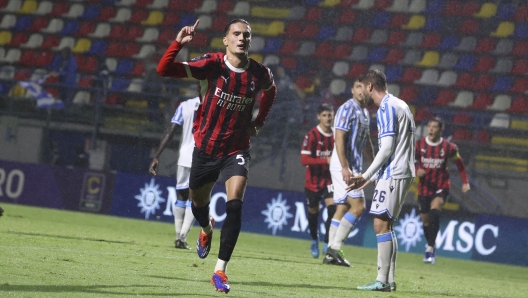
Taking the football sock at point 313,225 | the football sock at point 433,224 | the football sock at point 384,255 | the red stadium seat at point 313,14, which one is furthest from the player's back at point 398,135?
the red stadium seat at point 313,14

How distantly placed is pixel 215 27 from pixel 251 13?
38.2 inches

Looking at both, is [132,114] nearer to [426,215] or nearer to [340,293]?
[426,215]

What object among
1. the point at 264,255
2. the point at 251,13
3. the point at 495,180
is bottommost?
the point at 264,255

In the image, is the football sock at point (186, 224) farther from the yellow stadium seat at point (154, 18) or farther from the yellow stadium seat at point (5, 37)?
the yellow stadium seat at point (5, 37)

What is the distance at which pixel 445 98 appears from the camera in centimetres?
1950

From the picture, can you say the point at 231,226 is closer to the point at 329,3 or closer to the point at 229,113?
the point at 229,113

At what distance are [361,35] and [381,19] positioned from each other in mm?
624

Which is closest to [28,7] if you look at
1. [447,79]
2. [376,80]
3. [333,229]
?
[447,79]

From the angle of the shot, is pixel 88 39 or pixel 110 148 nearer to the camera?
pixel 110 148

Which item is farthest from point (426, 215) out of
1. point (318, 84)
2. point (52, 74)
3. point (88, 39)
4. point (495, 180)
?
point (88, 39)

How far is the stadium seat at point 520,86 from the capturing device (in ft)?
62.5

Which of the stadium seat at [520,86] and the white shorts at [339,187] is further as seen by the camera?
the stadium seat at [520,86]

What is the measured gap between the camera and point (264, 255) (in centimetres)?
1090

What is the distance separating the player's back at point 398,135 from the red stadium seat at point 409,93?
12.4 meters
